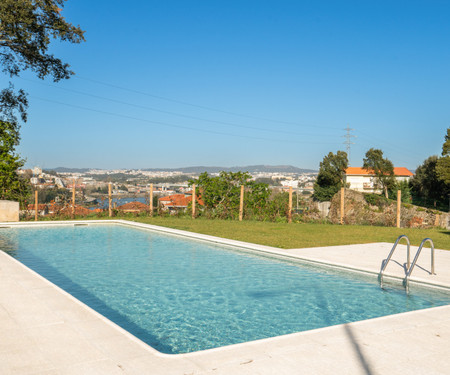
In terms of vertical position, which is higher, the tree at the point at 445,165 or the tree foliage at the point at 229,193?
the tree at the point at 445,165

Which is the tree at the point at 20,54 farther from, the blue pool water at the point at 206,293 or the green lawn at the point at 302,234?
the blue pool water at the point at 206,293

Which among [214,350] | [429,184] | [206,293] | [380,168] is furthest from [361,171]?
[214,350]

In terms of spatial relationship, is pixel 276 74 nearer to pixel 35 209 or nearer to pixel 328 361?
pixel 35 209

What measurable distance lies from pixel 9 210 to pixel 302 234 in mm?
9348

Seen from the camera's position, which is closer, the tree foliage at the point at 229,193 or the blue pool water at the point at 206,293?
the blue pool water at the point at 206,293

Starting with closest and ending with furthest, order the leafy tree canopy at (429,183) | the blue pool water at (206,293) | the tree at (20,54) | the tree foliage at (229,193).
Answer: the blue pool water at (206,293), the tree at (20,54), the tree foliage at (229,193), the leafy tree canopy at (429,183)

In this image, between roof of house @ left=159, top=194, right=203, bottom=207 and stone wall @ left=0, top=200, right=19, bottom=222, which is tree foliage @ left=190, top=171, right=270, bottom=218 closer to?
roof of house @ left=159, top=194, right=203, bottom=207

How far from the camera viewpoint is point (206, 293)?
529cm

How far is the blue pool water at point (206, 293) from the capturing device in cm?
402

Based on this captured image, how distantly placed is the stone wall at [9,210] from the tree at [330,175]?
42.4 metres

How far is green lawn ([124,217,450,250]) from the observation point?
362 inches

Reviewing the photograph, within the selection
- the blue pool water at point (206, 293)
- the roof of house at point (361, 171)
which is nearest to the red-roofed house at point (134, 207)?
the blue pool water at point (206, 293)

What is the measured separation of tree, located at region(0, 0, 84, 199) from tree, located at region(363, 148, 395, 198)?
45.4 metres

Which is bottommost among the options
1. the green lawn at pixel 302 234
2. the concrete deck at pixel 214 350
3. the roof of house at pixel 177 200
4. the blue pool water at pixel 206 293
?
the blue pool water at pixel 206 293
